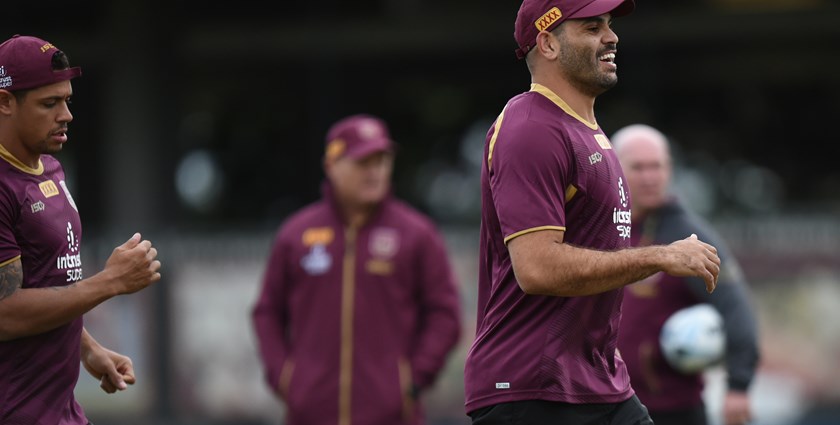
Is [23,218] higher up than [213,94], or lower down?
higher up

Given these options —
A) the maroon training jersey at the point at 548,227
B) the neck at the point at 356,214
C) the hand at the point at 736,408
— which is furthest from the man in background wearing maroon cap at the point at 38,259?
the hand at the point at 736,408

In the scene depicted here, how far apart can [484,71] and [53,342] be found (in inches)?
541

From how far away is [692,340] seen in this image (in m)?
7.30

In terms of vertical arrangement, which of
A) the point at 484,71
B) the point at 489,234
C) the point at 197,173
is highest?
the point at 489,234

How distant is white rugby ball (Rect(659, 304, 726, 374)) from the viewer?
7.29 m

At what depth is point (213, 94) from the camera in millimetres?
19234

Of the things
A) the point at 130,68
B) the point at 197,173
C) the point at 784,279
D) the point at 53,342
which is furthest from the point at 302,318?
the point at 197,173

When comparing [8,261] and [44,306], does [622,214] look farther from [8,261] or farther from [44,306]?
[8,261]

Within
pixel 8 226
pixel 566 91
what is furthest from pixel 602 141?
pixel 8 226

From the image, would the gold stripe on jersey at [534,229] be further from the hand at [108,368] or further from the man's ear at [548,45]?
the hand at [108,368]

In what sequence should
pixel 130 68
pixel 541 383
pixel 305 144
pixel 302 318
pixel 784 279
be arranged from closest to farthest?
pixel 541 383
pixel 302 318
pixel 784 279
pixel 130 68
pixel 305 144

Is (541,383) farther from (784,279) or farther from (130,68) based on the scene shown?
(130,68)

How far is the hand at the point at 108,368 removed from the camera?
18.7 feet

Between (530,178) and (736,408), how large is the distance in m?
2.92
